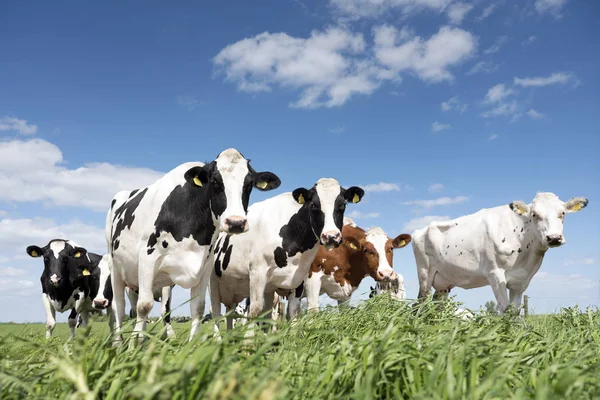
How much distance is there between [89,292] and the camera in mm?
16484

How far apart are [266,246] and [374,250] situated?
12.7ft

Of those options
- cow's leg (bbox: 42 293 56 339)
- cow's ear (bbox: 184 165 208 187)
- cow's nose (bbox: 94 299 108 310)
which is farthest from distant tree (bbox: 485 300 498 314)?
cow's leg (bbox: 42 293 56 339)

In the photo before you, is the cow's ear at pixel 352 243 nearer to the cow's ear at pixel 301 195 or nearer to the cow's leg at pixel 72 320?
the cow's ear at pixel 301 195

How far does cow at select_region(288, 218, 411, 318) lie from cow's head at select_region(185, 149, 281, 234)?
14.6 ft

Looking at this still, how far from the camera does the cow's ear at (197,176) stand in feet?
23.6

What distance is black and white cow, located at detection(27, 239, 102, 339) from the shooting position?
15.3m

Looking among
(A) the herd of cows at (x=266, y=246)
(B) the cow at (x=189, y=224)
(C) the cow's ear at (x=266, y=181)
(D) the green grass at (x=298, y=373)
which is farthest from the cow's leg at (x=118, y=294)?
(D) the green grass at (x=298, y=373)

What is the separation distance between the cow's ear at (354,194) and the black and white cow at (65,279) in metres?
9.26

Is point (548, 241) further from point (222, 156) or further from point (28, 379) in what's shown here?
point (28, 379)

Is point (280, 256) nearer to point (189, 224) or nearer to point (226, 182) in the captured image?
point (189, 224)

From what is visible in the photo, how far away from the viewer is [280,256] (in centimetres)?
859

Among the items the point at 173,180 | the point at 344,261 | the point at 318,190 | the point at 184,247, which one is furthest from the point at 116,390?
the point at 344,261

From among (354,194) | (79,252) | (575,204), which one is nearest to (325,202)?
(354,194)

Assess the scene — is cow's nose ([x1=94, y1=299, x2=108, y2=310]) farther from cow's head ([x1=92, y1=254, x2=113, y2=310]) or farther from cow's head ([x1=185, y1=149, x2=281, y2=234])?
cow's head ([x1=185, y1=149, x2=281, y2=234])
